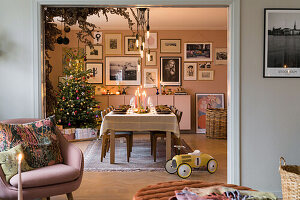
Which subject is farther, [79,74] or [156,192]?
[79,74]

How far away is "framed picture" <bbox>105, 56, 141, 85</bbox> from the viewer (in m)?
8.73

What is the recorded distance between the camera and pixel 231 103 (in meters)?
3.62

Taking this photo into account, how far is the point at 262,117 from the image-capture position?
143 inches

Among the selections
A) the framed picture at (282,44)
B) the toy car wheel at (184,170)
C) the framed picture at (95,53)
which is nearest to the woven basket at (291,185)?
the framed picture at (282,44)

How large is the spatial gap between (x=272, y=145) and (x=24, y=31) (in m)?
3.14

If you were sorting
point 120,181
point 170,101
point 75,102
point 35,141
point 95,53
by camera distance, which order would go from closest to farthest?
point 35,141 → point 120,181 → point 75,102 → point 170,101 → point 95,53

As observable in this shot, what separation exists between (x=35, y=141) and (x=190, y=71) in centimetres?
626

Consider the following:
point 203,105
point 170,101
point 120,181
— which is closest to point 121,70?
point 170,101

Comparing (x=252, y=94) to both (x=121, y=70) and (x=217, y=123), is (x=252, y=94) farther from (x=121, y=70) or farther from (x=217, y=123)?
(x=121, y=70)

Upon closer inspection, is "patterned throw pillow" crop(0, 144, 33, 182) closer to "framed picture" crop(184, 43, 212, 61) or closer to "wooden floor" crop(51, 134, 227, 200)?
"wooden floor" crop(51, 134, 227, 200)

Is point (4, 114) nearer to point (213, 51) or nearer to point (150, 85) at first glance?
point (150, 85)

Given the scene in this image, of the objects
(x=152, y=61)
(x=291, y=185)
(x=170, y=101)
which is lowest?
(x=291, y=185)

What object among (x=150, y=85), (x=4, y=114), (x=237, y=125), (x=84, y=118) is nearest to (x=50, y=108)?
(x=4, y=114)

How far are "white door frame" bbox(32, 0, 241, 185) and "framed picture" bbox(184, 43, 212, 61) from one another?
5103 mm
